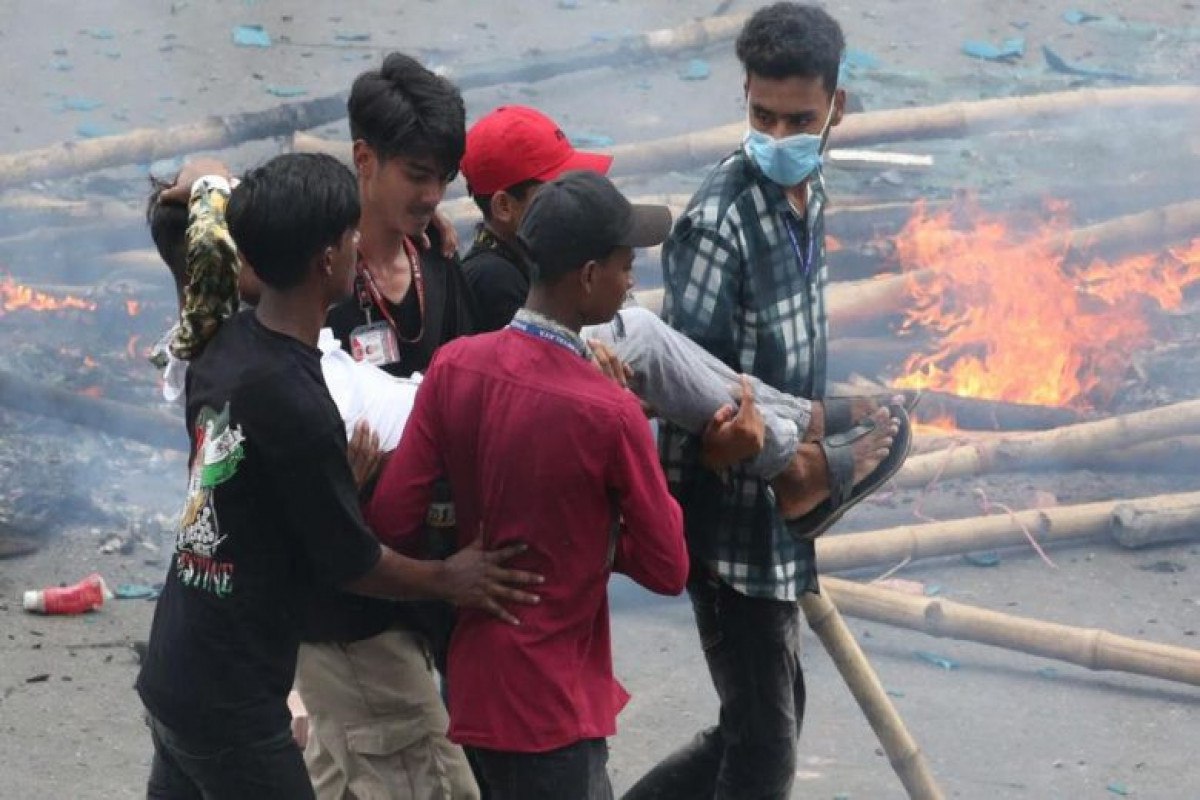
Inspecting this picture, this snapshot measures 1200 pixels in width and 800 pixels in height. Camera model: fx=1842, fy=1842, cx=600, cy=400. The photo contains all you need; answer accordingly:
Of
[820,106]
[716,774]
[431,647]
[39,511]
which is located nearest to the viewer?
[431,647]

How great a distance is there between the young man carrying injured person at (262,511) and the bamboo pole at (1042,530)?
136 inches

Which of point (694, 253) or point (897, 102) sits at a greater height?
point (694, 253)

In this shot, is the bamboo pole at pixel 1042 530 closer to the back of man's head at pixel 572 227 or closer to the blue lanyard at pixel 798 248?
the blue lanyard at pixel 798 248

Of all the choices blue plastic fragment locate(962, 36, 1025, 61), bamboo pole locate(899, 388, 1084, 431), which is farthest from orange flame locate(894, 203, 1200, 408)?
blue plastic fragment locate(962, 36, 1025, 61)

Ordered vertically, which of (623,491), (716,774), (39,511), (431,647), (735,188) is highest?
(735,188)

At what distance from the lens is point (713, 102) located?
12250mm

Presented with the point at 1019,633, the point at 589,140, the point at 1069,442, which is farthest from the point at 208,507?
the point at 589,140

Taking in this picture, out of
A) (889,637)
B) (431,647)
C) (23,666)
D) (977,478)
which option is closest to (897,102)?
Result: (977,478)

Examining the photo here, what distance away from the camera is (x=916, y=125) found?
10.2 meters

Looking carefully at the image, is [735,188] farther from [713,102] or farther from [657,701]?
[713,102]

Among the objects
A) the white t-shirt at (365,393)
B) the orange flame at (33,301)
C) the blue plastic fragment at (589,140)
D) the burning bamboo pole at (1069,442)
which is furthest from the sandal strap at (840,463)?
the blue plastic fragment at (589,140)

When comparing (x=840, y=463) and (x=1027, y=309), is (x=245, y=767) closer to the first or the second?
(x=840, y=463)

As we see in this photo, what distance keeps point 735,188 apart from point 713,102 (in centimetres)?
830

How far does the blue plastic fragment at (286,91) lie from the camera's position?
38.8ft
